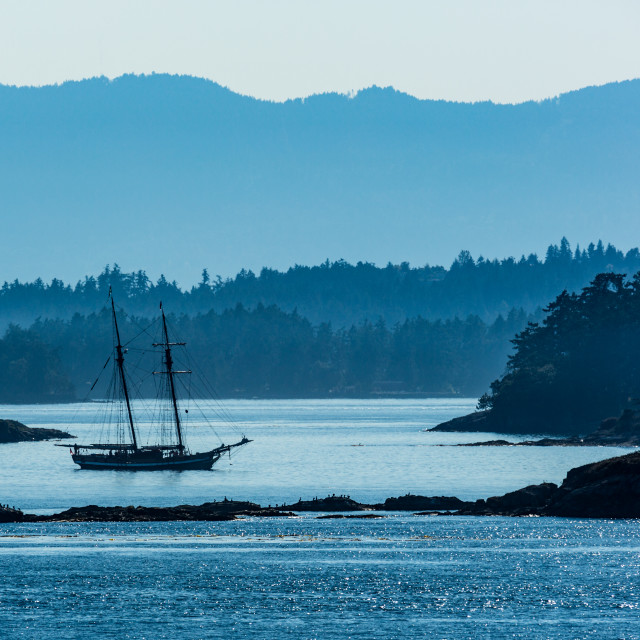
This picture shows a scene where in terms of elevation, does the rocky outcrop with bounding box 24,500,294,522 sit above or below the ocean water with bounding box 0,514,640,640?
above

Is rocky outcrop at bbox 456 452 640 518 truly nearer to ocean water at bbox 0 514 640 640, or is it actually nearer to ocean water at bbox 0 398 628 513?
ocean water at bbox 0 514 640 640

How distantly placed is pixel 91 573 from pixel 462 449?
84.1 meters

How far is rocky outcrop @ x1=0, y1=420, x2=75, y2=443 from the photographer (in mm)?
176000

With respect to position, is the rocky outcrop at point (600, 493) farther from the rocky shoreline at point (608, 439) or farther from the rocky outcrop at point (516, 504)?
the rocky shoreline at point (608, 439)

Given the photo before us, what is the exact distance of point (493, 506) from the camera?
8156 centimetres

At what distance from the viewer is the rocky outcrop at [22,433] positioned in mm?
176000

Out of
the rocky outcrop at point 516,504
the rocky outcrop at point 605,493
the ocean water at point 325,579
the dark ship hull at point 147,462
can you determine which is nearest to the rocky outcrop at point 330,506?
the ocean water at point 325,579

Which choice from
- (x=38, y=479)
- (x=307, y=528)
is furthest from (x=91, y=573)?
(x=38, y=479)

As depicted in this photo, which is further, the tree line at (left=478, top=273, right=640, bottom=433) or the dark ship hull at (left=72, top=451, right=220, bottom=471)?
the tree line at (left=478, top=273, right=640, bottom=433)

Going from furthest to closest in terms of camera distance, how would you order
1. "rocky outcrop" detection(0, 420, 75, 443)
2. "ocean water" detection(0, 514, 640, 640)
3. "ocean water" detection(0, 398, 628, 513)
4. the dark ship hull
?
1. "rocky outcrop" detection(0, 420, 75, 443)
2. the dark ship hull
3. "ocean water" detection(0, 398, 628, 513)
4. "ocean water" detection(0, 514, 640, 640)

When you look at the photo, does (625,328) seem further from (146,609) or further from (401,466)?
(146,609)

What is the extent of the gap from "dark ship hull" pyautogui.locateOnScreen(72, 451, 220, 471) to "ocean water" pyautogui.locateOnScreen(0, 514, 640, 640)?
4797cm

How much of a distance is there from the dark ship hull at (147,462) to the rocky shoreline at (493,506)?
40.6 meters

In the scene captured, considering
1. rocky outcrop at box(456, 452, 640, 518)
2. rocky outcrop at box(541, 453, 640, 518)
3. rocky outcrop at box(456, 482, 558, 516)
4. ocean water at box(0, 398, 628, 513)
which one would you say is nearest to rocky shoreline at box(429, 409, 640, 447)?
ocean water at box(0, 398, 628, 513)
